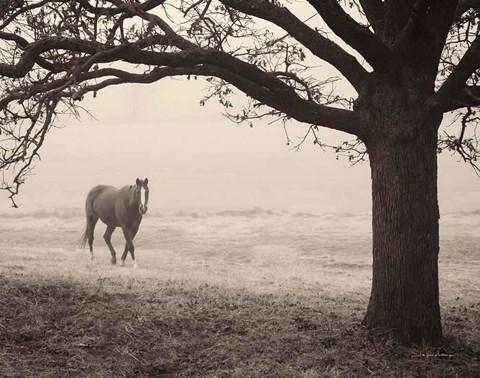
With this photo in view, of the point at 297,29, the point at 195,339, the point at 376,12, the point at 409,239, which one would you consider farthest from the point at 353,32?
the point at 195,339

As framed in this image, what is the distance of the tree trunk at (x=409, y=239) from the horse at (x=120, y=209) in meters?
9.91

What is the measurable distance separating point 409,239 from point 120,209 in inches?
499

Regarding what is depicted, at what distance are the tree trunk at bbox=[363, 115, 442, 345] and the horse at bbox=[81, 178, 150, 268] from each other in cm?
991

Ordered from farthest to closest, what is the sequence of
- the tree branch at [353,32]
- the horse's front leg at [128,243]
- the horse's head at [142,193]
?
the horse's front leg at [128,243] < the horse's head at [142,193] < the tree branch at [353,32]

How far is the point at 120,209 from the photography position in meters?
18.2

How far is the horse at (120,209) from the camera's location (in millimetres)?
16734

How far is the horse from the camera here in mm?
16734

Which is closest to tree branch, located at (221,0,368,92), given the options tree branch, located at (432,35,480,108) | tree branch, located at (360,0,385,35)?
tree branch, located at (360,0,385,35)

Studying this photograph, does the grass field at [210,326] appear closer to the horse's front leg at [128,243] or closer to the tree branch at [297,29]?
the horse's front leg at [128,243]

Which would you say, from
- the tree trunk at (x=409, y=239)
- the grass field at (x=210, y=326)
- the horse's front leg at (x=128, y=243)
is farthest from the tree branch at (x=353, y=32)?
the horse's front leg at (x=128, y=243)

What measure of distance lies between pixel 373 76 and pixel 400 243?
7.56ft

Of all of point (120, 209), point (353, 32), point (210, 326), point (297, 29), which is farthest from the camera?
point (120, 209)

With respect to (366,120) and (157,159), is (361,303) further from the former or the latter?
(157,159)

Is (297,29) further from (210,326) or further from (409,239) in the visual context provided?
(210,326)
